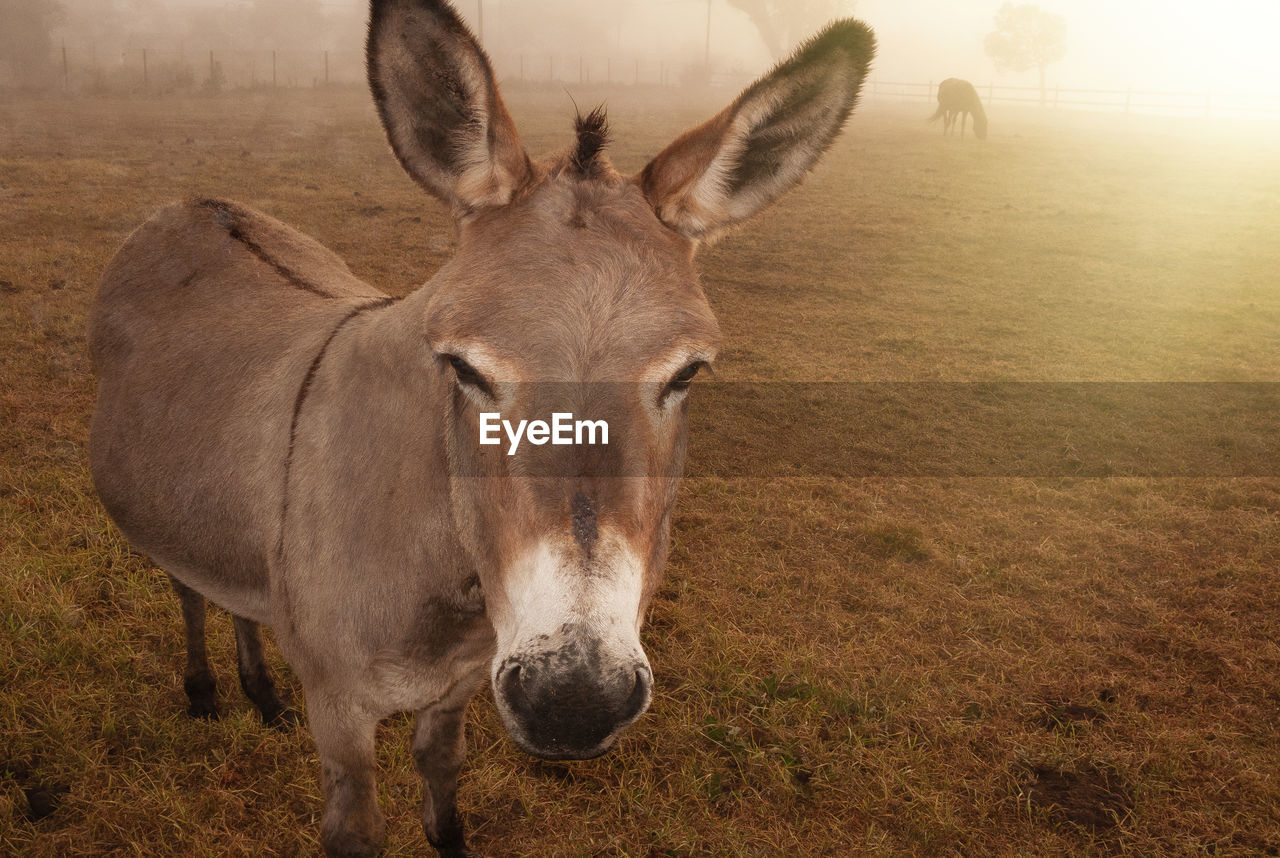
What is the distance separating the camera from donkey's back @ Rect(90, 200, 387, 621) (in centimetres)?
275

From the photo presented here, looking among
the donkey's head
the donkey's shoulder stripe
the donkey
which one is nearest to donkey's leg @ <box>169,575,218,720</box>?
the donkey

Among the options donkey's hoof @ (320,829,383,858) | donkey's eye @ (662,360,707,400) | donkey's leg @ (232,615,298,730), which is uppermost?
donkey's eye @ (662,360,707,400)

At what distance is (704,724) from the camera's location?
149 inches

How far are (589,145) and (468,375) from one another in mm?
748

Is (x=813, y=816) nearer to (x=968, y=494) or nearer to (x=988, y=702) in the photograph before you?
(x=988, y=702)

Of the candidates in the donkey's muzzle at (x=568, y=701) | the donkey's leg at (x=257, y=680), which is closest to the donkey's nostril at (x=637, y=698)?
the donkey's muzzle at (x=568, y=701)

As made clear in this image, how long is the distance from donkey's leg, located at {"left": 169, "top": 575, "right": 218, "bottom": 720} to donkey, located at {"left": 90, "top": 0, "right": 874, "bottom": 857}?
19.6 inches

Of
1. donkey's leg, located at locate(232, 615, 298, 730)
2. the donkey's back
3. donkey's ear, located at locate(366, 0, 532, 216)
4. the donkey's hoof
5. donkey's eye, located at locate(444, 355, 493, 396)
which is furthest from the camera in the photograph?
donkey's leg, located at locate(232, 615, 298, 730)

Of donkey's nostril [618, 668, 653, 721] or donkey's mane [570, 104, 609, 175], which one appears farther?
donkey's mane [570, 104, 609, 175]

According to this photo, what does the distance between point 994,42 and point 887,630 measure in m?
77.0

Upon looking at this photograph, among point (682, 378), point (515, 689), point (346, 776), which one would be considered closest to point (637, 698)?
point (515, 689)

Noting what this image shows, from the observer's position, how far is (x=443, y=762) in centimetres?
295

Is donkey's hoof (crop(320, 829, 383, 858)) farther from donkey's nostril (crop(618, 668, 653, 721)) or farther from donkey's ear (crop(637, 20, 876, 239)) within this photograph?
donkey's ear (crop(637, 20, 876, 239))

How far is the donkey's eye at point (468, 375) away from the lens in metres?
1.86
